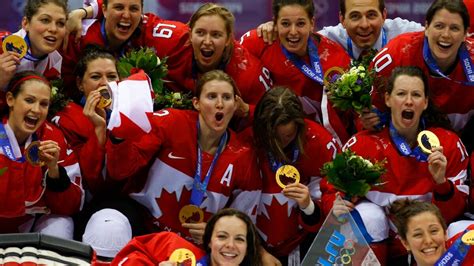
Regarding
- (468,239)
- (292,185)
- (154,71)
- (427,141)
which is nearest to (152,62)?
(154,71)

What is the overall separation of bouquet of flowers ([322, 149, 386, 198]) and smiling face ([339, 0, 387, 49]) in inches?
42.9

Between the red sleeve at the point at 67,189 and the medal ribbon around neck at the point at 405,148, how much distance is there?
1563 millimetres

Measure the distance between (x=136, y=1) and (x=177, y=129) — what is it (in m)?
0.85

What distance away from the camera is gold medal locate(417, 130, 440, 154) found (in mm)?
5652

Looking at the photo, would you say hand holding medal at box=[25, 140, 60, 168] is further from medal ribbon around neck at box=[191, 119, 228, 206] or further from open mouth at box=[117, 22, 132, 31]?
open mouth at box=[117, 22, 132, 31]

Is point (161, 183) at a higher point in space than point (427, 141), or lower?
lower

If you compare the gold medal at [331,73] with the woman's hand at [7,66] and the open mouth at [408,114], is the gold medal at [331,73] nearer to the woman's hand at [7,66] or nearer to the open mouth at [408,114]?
the open mouth at [408,114]

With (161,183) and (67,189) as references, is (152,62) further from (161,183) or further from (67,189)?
(67,189)

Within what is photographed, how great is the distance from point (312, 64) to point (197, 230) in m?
1.20

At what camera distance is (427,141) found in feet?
18.7

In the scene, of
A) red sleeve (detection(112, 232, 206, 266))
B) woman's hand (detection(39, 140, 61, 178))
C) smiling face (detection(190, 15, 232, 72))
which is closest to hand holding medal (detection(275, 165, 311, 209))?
red sleeve (detection(112, 232, 206, 266))

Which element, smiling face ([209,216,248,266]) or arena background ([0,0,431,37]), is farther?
arena background ([0,0,431,37])

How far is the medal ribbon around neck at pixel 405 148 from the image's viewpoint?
5.78 metres

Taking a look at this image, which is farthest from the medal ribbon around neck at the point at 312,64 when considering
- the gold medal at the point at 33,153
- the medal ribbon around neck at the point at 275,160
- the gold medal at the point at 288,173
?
the gold medal at the point at 33,153
